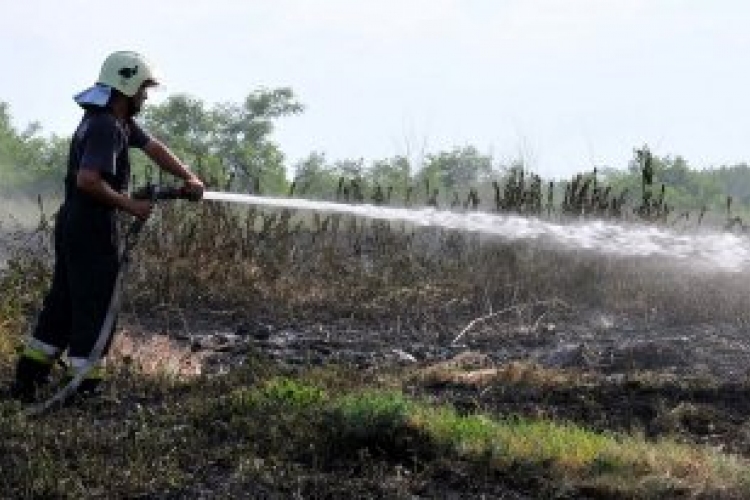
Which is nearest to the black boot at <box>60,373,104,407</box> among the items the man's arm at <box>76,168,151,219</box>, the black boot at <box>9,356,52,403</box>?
the black boot at <box>9,356,52,403</box>

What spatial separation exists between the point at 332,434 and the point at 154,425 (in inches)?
41.7

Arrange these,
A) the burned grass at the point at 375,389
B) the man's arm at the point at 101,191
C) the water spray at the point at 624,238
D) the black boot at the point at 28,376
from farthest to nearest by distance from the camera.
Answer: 1. the water spray at the point at 624,238
2. the black boot at the point at 28,376
3. the man's arm at the point at 101,191
4. the burned grass at the point at 375,389

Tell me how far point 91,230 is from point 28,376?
0.91 meters

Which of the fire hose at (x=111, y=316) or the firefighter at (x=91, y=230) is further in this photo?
the firefighter at (x=91, y=230)

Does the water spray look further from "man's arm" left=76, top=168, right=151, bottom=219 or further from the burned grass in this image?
"man's arm" left=76, top=168, right=151, bottom=219

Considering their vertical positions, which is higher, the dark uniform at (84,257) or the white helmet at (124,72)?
the white helmet at (124,72)

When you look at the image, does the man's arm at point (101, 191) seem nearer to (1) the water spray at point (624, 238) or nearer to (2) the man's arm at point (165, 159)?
(2) the man's arm at point (165, 159)

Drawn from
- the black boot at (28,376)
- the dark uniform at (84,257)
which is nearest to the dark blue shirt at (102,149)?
the dark uniform at (84,257)

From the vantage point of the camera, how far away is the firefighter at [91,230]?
6574 millimetres

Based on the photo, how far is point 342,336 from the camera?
10500 millimetres

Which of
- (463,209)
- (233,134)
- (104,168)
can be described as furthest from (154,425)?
(233,134)

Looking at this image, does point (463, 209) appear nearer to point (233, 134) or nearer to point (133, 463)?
point (133, 463)

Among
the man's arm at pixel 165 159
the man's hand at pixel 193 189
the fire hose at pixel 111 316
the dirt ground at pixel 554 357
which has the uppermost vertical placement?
the man's arm at pixel 165 159

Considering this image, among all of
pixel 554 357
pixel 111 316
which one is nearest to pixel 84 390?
pixel 111 316
